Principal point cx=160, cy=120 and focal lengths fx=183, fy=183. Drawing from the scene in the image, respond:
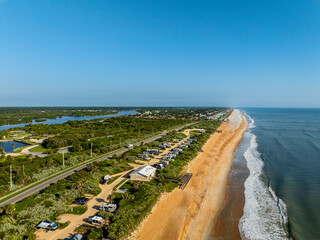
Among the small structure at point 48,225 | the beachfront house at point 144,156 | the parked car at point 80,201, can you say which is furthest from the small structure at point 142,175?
the small structure at point 48,225

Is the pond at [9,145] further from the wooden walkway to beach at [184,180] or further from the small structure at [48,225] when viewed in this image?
the wooden walkway to beach at [184,180]

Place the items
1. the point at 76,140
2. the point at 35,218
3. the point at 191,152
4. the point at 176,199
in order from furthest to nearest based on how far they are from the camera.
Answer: the point at 76,140 → the point at 191,152 → the point at 176,199 → the point at 35,218

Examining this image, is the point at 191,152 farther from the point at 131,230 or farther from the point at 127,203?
the point at 131,230

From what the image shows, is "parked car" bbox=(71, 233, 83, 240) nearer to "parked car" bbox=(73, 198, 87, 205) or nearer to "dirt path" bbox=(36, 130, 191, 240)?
"dirt path" bbox=(36, 130, 191, 240)

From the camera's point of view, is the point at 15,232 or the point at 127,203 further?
the point at 127,203

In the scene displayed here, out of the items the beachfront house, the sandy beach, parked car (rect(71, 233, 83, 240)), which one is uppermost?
the beachfront house

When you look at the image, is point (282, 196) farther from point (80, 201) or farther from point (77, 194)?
point (77, 194)

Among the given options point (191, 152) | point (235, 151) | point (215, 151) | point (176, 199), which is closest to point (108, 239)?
point (176, 199)

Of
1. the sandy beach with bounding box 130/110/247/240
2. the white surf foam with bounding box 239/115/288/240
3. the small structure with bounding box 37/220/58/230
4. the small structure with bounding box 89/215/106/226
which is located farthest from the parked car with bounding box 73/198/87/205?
the white surf foam with bounding box 239/115/288/240
